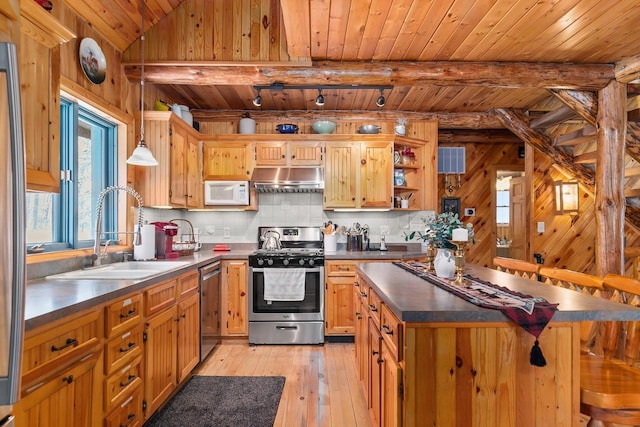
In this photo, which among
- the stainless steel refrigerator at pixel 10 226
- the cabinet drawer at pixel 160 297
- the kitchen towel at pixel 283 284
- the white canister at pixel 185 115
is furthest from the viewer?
the white canister at pixel 185 115

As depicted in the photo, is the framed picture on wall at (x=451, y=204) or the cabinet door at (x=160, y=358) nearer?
the cabinet door at (x=160, y=358)

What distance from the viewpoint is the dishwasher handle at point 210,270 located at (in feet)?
10.4

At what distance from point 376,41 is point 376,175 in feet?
5.31

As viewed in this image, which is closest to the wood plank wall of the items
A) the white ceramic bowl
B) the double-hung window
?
the white ceramic bowl

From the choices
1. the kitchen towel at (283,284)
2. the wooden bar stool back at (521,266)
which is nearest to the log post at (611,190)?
the wooden bar stool back at (521,266)

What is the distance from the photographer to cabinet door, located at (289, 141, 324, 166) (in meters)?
4.18

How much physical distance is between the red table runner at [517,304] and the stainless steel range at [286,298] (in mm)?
1975

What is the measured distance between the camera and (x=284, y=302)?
12.1ft

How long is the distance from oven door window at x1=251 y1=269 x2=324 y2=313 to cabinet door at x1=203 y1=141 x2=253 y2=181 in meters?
1.23

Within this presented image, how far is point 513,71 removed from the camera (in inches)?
126

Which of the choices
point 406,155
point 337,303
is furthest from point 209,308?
point 406,155

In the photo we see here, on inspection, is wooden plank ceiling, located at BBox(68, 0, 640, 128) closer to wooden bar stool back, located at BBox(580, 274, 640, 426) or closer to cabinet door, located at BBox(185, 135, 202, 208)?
cabinet door, located at BBox(185, 135, 202, 208)

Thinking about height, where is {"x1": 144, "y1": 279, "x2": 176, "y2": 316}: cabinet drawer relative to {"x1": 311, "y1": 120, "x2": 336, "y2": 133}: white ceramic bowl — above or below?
below

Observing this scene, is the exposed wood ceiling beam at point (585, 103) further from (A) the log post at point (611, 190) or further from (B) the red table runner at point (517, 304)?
(B) the red table runner at point (517, 304)
